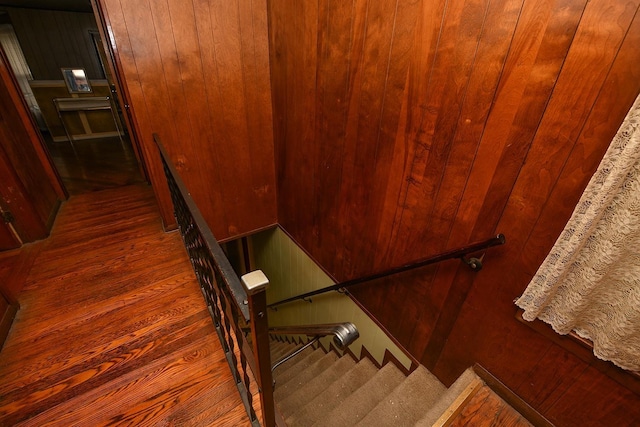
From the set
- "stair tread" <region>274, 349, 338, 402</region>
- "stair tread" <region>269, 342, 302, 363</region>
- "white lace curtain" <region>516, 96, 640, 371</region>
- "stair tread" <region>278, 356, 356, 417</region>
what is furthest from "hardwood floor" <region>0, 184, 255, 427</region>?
"stair tread" <region>269, 342, 302, 363</region>

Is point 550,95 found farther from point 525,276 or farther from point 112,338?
point 112,338

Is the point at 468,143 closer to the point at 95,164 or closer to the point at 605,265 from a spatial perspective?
the point at 605,265

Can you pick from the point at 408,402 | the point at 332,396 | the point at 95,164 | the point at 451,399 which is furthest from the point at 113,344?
the point at 95,164

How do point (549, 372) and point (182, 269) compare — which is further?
point (182, 269)

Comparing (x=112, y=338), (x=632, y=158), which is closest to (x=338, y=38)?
(x=632, y=158)

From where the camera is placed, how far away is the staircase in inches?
56.5

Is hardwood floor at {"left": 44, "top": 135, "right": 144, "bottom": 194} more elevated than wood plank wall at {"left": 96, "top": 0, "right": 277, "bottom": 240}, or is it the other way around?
wood plank wall at {"left": 96, "top": 0, "right": 277, "bottom": 240}

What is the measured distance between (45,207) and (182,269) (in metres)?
1.59

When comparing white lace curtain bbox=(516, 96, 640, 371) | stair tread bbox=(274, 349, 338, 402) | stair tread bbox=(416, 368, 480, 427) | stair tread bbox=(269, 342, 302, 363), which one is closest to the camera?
white lace curtain bbox=(516, 96, 640, 371)

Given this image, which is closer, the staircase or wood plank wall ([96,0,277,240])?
the staircase

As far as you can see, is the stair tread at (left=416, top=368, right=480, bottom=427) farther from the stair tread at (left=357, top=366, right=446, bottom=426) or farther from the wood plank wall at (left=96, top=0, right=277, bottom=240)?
the wood plank wall at (left=96, top=0, right=277, bottom=240)

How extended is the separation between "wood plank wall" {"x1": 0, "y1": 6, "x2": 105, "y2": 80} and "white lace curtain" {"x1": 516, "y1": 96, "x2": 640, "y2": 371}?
908 centimetres

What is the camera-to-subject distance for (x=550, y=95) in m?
0.97

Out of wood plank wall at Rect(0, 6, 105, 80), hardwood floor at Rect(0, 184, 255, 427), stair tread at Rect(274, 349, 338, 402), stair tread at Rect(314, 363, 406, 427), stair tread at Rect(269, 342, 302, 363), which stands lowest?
stair tread at Rect(269, 342, 302, 363)
